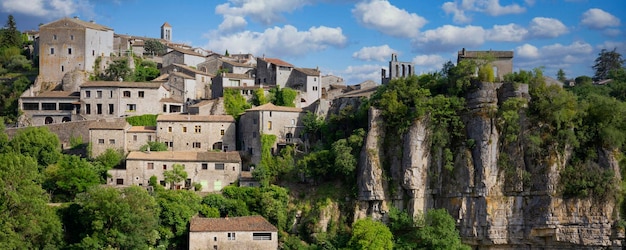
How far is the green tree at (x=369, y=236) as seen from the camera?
50312mm

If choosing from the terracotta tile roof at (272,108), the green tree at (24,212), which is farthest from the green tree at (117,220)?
the terracotta tile roof at (272,108)

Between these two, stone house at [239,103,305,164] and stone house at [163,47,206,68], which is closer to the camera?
stone house at [239,103,305,164]

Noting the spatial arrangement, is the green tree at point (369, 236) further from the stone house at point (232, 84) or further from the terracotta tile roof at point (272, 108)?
the stone house at point (232, 84)

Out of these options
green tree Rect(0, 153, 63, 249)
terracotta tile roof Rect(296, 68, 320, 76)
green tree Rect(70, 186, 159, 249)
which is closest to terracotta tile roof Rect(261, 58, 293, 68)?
terracotta tile roof Rect(296, 68, 320, 76)

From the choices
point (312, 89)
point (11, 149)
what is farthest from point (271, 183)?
point (11, 149)

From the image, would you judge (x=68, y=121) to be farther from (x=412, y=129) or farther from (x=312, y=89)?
(x=412, y=129)

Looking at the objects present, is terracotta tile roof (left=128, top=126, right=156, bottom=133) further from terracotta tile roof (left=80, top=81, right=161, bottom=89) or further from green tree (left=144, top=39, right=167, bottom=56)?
green tree (left=144, top=39, right=167, bottom=56)

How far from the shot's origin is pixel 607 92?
2557 inches

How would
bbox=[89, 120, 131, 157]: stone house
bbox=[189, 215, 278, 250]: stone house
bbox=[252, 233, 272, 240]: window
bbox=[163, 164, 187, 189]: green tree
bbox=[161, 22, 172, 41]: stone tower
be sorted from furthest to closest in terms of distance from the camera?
bbox=[161, 22, 172, 41]: stone tower → bbox=[89, 120, 131, 157]: stone house → bbox=[163, 164, 187, 189]: green tree → bbox=[252, 233, 272, 240]: window → bbox=[189, 215, 278, 250]: stone house

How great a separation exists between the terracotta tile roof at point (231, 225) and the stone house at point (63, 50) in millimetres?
29750

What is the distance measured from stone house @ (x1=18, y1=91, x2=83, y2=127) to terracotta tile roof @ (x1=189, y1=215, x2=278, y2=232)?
22480 mm

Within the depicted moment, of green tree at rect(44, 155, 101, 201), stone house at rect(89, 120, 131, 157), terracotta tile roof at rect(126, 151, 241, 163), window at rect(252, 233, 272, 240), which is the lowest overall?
window at rect(252, 233, 272, 240)

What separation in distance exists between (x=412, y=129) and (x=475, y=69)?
746cm

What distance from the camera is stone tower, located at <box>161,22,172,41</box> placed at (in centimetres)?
11581
